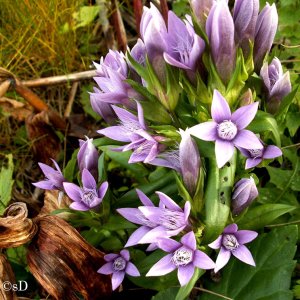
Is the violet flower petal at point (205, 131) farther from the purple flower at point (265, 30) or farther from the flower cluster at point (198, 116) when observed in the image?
the purple flower at point (265, 30)

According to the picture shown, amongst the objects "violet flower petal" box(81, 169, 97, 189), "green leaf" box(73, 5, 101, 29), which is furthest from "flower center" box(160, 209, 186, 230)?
"green leaf" box(73, 5, 101, 29)

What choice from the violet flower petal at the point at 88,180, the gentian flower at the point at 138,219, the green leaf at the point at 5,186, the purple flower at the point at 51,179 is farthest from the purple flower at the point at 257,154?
the green leaf at the point at 5,186

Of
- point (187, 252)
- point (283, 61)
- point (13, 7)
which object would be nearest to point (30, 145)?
point (13, 7)

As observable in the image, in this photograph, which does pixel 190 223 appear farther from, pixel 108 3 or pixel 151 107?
pixel 108 3

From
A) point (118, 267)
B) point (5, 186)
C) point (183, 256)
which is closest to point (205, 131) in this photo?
point (183, 256)

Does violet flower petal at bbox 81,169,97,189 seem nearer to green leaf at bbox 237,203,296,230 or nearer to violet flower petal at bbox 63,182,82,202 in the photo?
violet flower petal at bbox 63,182,82,202

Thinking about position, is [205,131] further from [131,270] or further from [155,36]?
[131,270]
